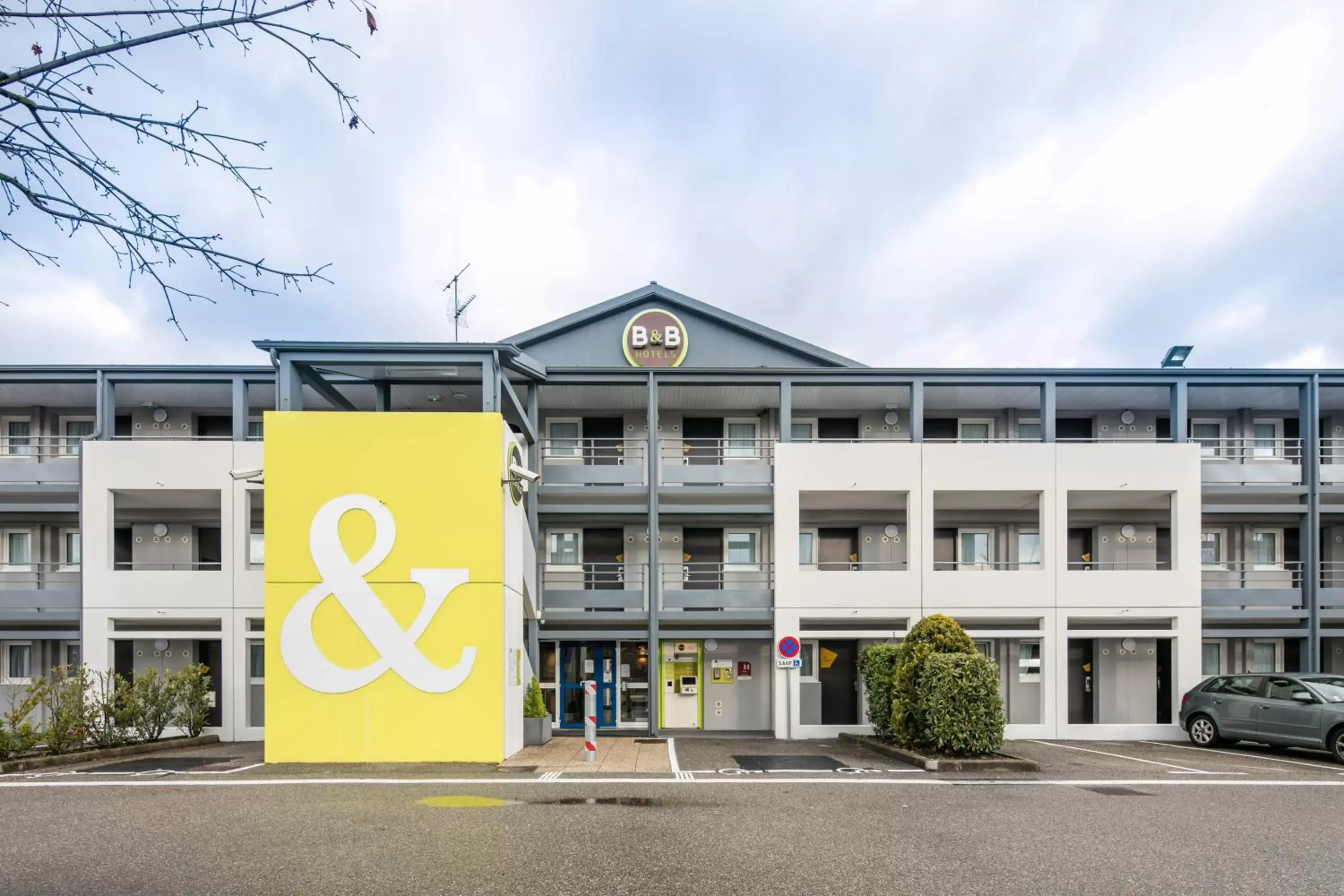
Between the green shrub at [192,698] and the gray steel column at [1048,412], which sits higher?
the gray steel column at [1048,412]

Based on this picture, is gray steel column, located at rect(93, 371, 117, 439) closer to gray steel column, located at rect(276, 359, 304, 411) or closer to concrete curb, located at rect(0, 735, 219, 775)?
gray steel column, located at rect(276, 359, 304, 411)

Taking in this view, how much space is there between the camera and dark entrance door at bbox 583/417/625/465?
20031mm

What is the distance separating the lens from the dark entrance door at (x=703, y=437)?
1997cm

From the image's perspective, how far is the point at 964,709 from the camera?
12.7 m

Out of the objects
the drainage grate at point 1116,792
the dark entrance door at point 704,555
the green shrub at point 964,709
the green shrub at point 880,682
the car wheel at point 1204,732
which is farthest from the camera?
the dark entrance door at point 704,555

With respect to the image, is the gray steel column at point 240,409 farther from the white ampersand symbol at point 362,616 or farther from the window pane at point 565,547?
the window pane at point 565,547

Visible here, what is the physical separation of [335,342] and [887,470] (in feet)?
36.4

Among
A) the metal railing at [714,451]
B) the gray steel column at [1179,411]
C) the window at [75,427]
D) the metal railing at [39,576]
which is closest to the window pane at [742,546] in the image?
the metal railing at [714,451]

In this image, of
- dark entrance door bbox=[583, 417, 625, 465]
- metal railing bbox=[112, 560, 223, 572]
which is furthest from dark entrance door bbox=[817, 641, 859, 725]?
metal railing bbox=[112, 560, 223, 572]

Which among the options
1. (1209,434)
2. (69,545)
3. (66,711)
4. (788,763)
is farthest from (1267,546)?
(69,545)

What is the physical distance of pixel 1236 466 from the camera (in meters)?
18.4

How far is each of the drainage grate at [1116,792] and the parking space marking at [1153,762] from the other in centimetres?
209

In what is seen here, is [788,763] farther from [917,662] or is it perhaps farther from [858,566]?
[858,566]

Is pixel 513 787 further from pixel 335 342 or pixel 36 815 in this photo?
pixel 335 342
